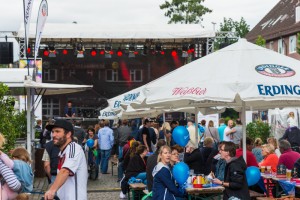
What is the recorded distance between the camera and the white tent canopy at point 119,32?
34625 millimetres

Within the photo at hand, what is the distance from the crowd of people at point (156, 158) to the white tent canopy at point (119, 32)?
38.7 ft

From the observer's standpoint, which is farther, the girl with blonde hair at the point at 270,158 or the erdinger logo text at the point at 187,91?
the girl with blonde hair at the point at 270,158

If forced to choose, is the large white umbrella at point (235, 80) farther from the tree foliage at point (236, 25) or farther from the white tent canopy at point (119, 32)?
the tree foliage at point (236, 25)

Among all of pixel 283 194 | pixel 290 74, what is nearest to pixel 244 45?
pixel 290 74

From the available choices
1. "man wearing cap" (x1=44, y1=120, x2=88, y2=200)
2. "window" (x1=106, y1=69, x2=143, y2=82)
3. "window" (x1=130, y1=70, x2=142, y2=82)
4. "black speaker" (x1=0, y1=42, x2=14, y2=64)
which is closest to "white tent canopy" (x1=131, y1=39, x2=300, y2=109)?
"man wearing cap" (x1=44, y1=120, x2=88, y2=200)

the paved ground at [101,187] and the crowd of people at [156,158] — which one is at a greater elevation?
the crowd of people at [156,158]

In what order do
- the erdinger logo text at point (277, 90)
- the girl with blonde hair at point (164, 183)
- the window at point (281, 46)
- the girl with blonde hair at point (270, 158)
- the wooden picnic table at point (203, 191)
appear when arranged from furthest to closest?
the window at point (281, 46) → the girl with blonde hair at point (270, 158) → the wooden picnic table at point (203, 191) → the erdinger logo text at point (277, 90) → the girl with blonde hair at point (164, 183)

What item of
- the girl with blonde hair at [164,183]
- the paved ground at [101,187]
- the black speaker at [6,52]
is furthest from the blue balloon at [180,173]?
the black speaker at [6,52]

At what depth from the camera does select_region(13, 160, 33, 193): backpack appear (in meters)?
8.18

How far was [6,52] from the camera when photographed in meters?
26.8

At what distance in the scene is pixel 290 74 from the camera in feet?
32.4

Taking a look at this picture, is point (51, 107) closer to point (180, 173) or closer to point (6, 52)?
point (6, 52)

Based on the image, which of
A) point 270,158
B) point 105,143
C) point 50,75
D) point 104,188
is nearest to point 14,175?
point 270,158

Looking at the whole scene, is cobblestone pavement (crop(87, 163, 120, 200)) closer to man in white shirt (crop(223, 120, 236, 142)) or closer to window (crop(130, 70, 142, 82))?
man in white shirt (crop(223, 120, 236, 142))
